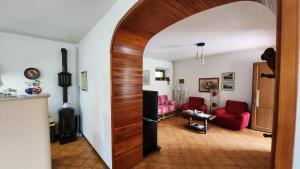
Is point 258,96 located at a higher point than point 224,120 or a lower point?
higher

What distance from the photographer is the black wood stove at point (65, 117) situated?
316 centimetres

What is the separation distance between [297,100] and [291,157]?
221 millimetres

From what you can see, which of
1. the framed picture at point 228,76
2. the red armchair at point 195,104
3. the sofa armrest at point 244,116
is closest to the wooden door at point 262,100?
the sofa armrest at point 244,116

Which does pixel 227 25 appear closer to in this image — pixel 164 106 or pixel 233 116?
pixel 233 116

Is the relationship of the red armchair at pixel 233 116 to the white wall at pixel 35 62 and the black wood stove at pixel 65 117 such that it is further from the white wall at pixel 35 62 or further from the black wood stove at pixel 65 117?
the white wall at pixel 35 62

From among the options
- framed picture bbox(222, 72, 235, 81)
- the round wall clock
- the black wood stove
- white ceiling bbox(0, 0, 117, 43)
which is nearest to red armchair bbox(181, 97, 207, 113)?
framed picture bbox(222, 72, 235, 81)

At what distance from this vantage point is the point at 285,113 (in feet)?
1.65

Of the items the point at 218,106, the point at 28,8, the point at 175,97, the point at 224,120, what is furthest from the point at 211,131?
the point at 28,8

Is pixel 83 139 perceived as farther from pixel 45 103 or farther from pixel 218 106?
pixel 218 106

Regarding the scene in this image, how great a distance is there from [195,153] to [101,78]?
2420 mm

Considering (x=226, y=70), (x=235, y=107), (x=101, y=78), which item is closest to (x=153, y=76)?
(x=226, y=70)

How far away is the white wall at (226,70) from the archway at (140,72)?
3.91 metres

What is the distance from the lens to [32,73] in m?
3.12

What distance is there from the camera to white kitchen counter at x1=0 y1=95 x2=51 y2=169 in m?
1.52
